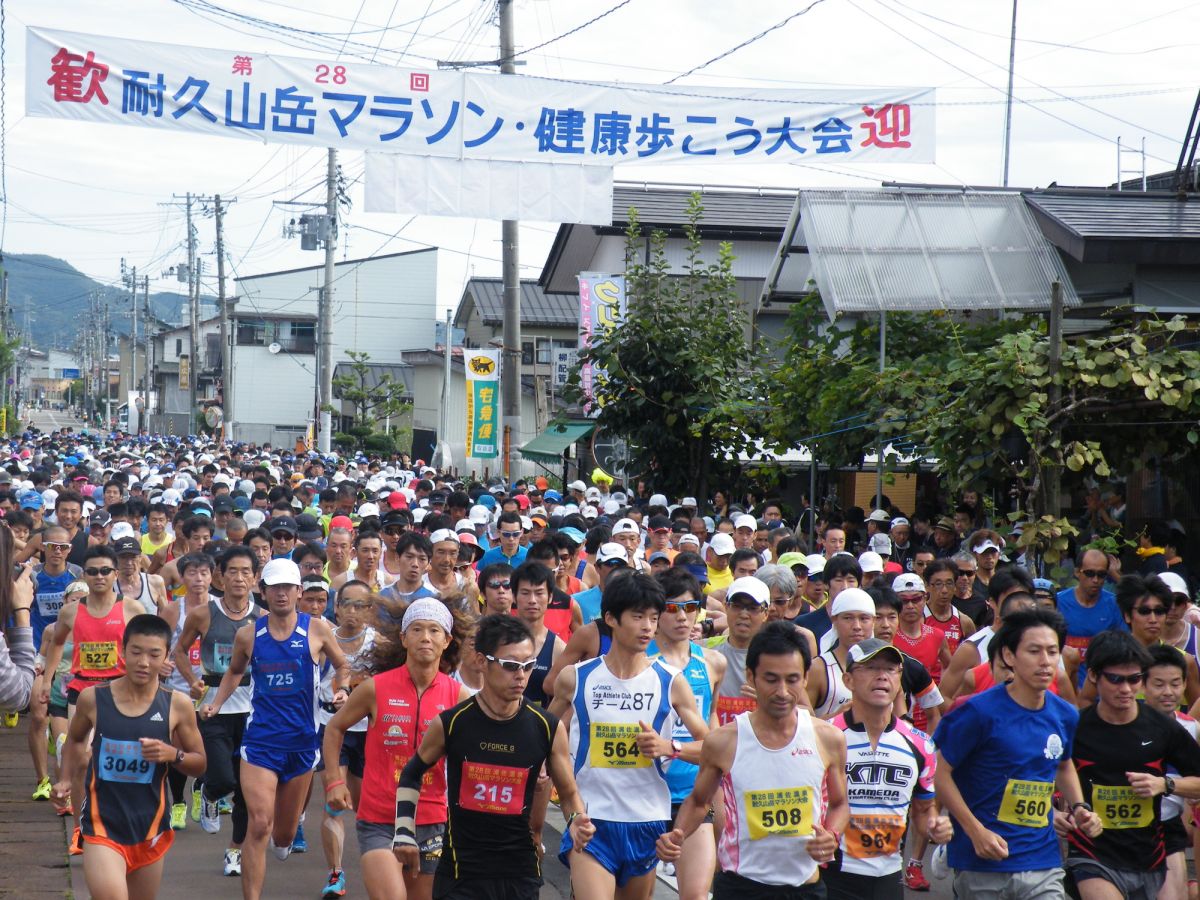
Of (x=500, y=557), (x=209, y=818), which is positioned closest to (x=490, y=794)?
(x=209, y=818)

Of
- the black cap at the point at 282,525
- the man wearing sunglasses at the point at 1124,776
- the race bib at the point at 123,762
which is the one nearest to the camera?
the man wearing sunglasses at the point at 1124,776

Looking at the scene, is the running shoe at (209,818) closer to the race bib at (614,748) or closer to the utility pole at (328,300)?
the race bib at (614,748)

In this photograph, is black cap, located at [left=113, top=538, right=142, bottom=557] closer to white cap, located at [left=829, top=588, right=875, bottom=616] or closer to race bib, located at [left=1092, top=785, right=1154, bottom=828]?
white cap, located at [left=829, top=588, right=875, bottom=616]

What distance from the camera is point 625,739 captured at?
608 centimetres

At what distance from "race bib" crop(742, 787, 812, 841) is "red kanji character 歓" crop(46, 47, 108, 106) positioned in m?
11.3

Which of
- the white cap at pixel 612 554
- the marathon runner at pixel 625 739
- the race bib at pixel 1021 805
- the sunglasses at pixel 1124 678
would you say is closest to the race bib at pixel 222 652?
the white cap at pixel 612 554

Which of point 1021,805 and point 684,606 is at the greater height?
point 684,606

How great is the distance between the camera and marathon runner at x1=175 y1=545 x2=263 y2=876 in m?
8.29

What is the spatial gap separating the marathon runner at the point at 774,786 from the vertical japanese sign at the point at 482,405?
17352 millimetres

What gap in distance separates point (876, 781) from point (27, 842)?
6.08 m

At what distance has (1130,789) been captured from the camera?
231 inches

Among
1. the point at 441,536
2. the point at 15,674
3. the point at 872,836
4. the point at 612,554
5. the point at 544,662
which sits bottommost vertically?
the point at 872,836

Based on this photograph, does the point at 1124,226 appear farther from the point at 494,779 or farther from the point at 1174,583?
the point at 494,779

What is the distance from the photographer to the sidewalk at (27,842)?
8.01 metres
